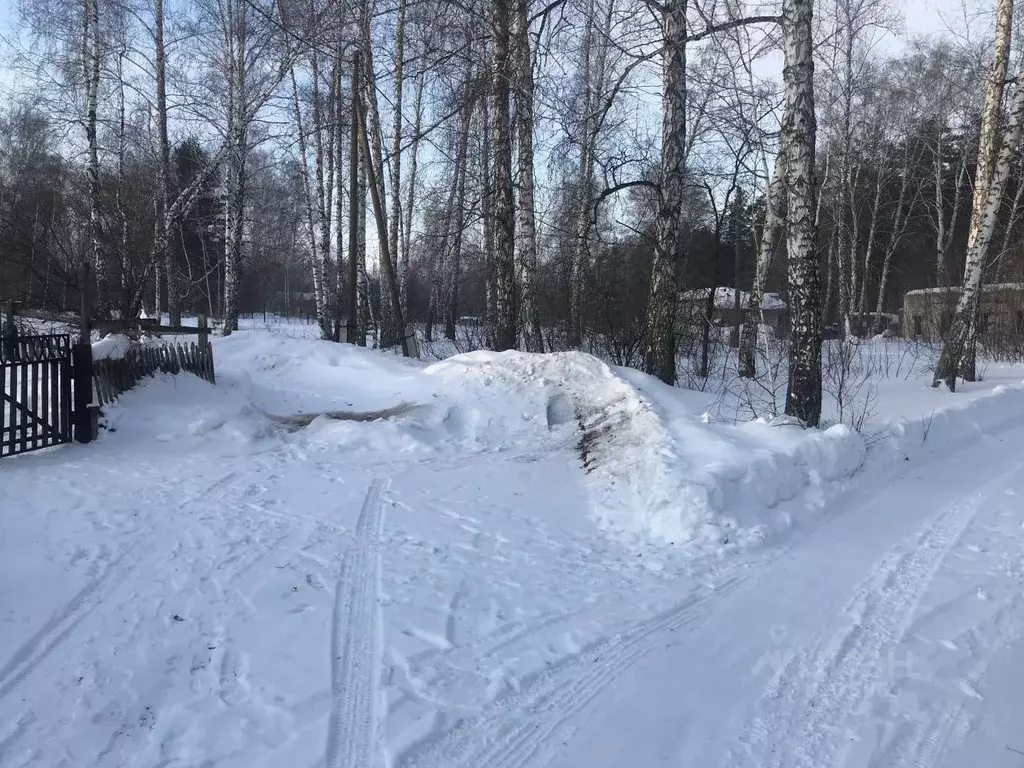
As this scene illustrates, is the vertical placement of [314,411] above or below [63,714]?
above

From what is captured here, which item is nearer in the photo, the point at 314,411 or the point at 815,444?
the point at 815,444

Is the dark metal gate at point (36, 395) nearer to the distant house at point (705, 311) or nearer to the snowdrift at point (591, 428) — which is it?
the snowdrift at point (591, 428)

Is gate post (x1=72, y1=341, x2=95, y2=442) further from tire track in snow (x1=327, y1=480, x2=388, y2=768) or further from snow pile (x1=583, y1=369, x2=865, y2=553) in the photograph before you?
snow pile (x1=583, y1=369, x2=865, y2=553)

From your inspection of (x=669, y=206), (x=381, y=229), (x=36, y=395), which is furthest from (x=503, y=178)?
(x=36, y=395)

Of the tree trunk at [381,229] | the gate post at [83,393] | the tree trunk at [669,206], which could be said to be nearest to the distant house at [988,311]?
the tree trunk at [669,206]

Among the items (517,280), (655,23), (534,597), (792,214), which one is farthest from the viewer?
(517,280)

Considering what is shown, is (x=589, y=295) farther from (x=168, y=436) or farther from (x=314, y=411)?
(x=168, y=436)

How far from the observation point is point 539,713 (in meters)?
3.38

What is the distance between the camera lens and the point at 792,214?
8.16 meters

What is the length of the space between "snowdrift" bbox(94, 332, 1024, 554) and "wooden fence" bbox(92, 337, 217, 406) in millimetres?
252

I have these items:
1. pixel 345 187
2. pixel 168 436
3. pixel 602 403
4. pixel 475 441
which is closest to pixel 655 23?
pixel 602 403

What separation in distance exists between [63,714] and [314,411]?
725 cm

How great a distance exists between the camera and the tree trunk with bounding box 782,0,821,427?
26.2ft

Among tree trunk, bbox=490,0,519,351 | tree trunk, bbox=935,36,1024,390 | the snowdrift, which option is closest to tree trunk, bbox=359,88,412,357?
the snowdrift
